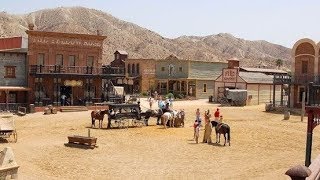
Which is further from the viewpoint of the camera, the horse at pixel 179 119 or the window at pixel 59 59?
the window at pixel 59 59

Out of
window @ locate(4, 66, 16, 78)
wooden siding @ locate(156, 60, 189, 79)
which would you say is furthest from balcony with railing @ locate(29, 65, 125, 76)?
wooden siding @ locate(156, 60, 189, 79)

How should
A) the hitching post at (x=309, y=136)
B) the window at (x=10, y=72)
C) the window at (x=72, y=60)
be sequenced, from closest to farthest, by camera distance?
the hitching post at (x=309, y=136)
the window at (x=10, y=72)
the window at (x=72, y=60)

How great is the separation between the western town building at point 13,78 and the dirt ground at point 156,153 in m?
9.30

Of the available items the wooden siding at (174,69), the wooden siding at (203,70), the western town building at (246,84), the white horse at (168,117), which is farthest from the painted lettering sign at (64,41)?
the wooden siding at (203,70)

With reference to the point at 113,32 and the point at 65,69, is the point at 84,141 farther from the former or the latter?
the point at 113,32

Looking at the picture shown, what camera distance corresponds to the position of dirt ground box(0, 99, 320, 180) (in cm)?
1691

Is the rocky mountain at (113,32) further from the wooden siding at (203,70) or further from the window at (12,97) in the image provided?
the window at (12,97)

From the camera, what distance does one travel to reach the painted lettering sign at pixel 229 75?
54094mm

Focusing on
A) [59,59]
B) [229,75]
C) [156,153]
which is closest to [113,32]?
[229,75]

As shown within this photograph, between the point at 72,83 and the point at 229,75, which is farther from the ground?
the point at 229,75

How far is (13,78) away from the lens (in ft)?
139

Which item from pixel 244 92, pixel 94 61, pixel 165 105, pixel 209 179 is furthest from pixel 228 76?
pixel 209 179

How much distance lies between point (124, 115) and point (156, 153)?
9342 millimetres

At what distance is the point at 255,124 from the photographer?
3359 centimetres
